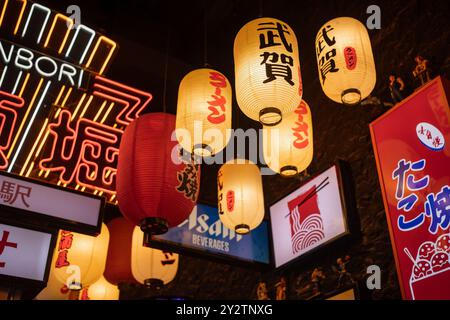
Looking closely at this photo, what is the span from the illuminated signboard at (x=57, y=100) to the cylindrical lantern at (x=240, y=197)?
2.12m

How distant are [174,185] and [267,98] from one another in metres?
1.41

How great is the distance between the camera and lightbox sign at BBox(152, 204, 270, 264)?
6156 mm

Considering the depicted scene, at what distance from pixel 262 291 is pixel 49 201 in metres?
3.49

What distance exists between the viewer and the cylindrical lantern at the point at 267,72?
4.41 m

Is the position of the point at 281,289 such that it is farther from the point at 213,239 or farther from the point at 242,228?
the point at 242,228

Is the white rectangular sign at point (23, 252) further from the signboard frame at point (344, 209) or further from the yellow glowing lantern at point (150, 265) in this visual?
the signboard frame at point (344, 209)

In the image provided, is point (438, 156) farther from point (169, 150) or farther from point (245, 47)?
point (169, 150)

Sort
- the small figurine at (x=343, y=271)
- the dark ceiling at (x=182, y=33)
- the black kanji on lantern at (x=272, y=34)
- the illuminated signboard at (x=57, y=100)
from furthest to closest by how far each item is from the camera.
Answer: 1. the dark ceiling at (x=182, y=33)
2. the illuminated signboard at (x=57, y=100)
3. the small figurine at (x=343, y=271)
4. the black kanji on lantern at (x=272, y=34)

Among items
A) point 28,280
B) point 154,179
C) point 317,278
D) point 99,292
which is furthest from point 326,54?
point 99,292

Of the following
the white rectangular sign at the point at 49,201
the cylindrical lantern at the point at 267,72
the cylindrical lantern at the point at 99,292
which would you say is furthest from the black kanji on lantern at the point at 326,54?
the cylindrical lantern at the point at 99,292

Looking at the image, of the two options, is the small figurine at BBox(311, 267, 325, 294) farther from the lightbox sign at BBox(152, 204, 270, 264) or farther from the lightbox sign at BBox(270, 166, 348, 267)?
the lightbox sign at BBox(152, 204, 270, 264)

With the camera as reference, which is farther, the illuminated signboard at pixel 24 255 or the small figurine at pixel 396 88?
the small figurine at pixel 396 88

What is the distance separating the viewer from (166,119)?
553 cm
